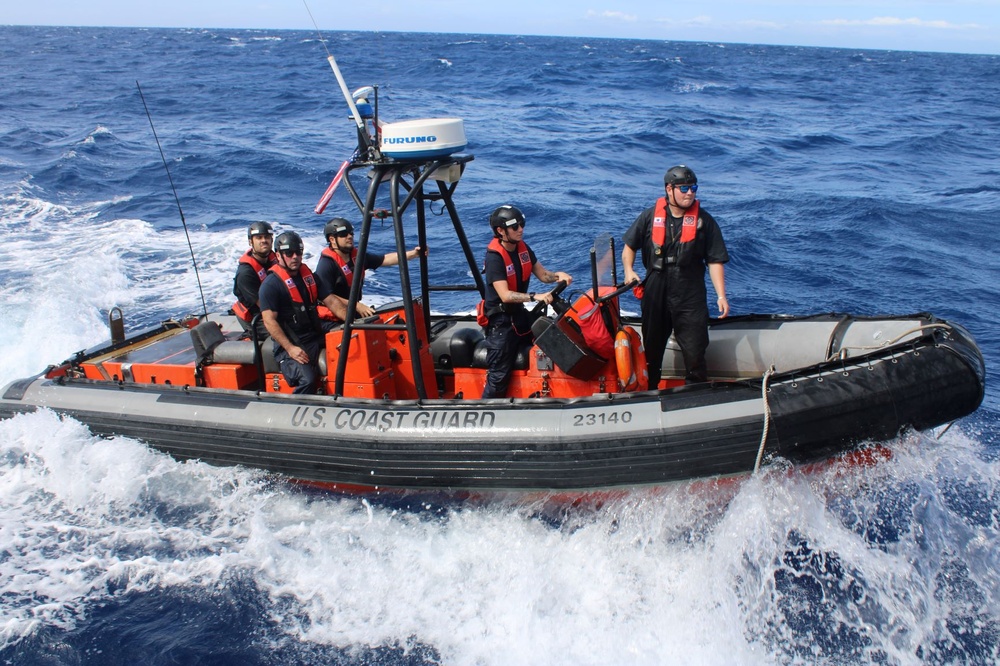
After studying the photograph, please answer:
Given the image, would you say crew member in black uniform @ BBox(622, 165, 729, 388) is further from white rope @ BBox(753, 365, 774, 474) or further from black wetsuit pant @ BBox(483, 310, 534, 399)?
black wetsuit pant @ BBox(483, 310, 534, 399)

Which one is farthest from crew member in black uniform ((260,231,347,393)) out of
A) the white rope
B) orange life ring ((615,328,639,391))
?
the white rope

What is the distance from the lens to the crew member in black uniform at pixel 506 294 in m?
4.93

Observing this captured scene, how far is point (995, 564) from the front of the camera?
4.33 meters

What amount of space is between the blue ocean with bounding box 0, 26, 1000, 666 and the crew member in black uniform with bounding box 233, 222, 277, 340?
121cm

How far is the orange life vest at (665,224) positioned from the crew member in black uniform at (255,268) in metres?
2.77

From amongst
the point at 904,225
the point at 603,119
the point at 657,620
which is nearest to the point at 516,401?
the point at 657,620

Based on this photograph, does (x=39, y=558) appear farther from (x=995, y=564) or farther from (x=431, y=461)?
(x=995, y=564)

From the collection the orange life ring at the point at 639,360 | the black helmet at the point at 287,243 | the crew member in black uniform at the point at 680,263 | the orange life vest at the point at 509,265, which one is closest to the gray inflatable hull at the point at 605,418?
the orange life ring at the point at 639,360

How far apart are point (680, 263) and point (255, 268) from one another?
3.06 metres

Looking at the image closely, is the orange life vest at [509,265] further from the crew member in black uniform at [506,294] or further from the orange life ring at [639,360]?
the orange life ring at [639,360]

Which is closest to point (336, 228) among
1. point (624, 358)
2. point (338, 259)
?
point (338, 259)

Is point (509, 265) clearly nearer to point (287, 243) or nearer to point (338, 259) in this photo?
point (338, 259)

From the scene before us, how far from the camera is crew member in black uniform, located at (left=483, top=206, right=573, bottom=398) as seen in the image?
4926 mm

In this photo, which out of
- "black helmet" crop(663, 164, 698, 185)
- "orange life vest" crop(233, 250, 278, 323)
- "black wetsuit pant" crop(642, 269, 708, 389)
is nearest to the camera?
"black helmet" crop(663, 164, 698, 185)
